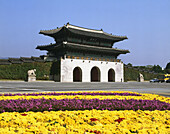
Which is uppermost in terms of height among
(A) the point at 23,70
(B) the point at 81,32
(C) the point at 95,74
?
(B) the point at 81,32

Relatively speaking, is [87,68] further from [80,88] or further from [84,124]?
[84,124]

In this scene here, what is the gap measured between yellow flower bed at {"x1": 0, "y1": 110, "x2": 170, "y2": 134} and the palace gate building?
35.5 meters

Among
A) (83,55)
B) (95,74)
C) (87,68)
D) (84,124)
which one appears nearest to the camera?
(84,124)

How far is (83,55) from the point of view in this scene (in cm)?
4650

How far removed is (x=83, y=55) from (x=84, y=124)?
4164 cm

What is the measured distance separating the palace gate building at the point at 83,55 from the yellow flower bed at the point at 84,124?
35.5m

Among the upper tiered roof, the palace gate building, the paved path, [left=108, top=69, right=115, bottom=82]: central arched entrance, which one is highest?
the upper tiered roof

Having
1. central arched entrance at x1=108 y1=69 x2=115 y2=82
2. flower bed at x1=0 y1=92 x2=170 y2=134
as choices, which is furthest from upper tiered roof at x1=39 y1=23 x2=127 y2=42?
flower bed at x1=0 y1=92 x2=170 y2=134

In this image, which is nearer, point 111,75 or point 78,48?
point 78,48

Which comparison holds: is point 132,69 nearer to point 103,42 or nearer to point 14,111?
point 103,42

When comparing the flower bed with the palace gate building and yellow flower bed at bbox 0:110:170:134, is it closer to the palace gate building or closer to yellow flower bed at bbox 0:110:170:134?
yellow flower bed at bbox 0:110:170:134

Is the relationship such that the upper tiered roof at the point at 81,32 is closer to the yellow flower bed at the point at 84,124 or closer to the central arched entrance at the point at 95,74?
the central arched entrance at the point at 95,74

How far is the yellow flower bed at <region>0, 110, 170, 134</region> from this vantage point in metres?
4.37

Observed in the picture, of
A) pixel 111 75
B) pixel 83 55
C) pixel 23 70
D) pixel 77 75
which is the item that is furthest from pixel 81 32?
pixel 23 70
